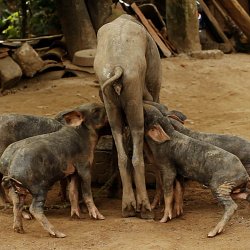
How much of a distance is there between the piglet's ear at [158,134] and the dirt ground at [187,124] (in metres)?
0.70

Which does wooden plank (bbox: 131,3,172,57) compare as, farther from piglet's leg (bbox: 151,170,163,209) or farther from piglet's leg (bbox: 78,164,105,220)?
piglet's leg (bbox: 78,164,105,220)

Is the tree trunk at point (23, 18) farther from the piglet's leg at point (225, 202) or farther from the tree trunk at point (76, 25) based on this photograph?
the piglet's leg at point (225, 202)

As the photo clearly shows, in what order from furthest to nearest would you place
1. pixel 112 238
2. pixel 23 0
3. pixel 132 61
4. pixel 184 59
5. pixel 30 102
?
pixel 23 0 → pixel 184 59 → pixel 30 102 → pixel 132 61 → pixel 112 238

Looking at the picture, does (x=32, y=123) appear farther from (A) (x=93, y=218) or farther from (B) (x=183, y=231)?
(B) (x=183, y=231)

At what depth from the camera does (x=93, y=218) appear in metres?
6.00

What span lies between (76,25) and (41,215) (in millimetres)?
7747

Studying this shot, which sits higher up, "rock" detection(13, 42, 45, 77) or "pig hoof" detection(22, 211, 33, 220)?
"rock" detection(13, 42, 45, 77)

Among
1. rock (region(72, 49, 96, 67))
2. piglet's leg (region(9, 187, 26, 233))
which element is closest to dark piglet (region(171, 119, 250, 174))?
piglet's leg (region(9, 187, 26, 233))

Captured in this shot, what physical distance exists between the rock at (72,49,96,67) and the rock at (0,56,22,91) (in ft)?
3.63

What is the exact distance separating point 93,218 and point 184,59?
7.81m

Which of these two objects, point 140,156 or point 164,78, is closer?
point 140,156

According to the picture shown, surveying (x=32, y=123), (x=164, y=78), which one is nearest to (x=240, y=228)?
(x=32, y=123)

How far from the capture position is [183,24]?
44.4 ft

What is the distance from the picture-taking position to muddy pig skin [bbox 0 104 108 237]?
18.5 ft
